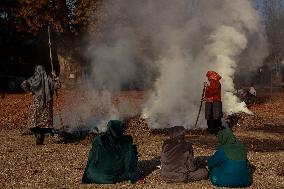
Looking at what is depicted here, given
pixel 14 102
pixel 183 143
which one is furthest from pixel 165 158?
pixel 14 102

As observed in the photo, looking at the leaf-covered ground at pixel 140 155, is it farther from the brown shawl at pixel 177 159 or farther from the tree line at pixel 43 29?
the tree line at pixel 43 29

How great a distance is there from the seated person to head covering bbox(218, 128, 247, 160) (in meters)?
0.56

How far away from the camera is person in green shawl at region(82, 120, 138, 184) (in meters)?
A: 7.94

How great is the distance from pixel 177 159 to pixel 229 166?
33.1 inches

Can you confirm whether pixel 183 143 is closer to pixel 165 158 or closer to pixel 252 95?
pixel 165 158

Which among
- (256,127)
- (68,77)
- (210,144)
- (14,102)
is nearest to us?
(210,144)

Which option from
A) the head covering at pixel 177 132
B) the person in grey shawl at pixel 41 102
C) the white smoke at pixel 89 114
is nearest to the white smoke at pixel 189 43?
the white smoke at pixel 89 114

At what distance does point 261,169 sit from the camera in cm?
902

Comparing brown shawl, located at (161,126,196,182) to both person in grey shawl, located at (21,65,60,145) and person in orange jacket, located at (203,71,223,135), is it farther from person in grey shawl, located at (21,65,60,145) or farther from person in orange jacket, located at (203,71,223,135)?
person in orange jacket, located at (203,71,223,135)

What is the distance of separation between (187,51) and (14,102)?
8943mm

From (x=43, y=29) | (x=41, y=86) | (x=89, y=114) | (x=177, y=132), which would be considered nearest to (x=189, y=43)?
(x=89, y=114)

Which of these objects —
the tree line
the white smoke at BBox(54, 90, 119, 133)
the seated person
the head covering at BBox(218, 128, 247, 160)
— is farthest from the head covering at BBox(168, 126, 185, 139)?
the tree line

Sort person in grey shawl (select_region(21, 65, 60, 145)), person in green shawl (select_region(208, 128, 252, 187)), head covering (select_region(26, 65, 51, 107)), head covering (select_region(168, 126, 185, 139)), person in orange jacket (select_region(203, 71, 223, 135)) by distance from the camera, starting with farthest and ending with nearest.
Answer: person in orange jacket (select_region(203, 71, 223, 135)), head covering (select_region(26, 65, 51, 107)), person in grey shawl (select_region(21, 65, 60, 145)), head covering (select_region(168, 126, 185, 139)), person in green shawl (select_region(208, 128, 252, 187))

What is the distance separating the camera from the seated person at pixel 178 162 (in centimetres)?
798
